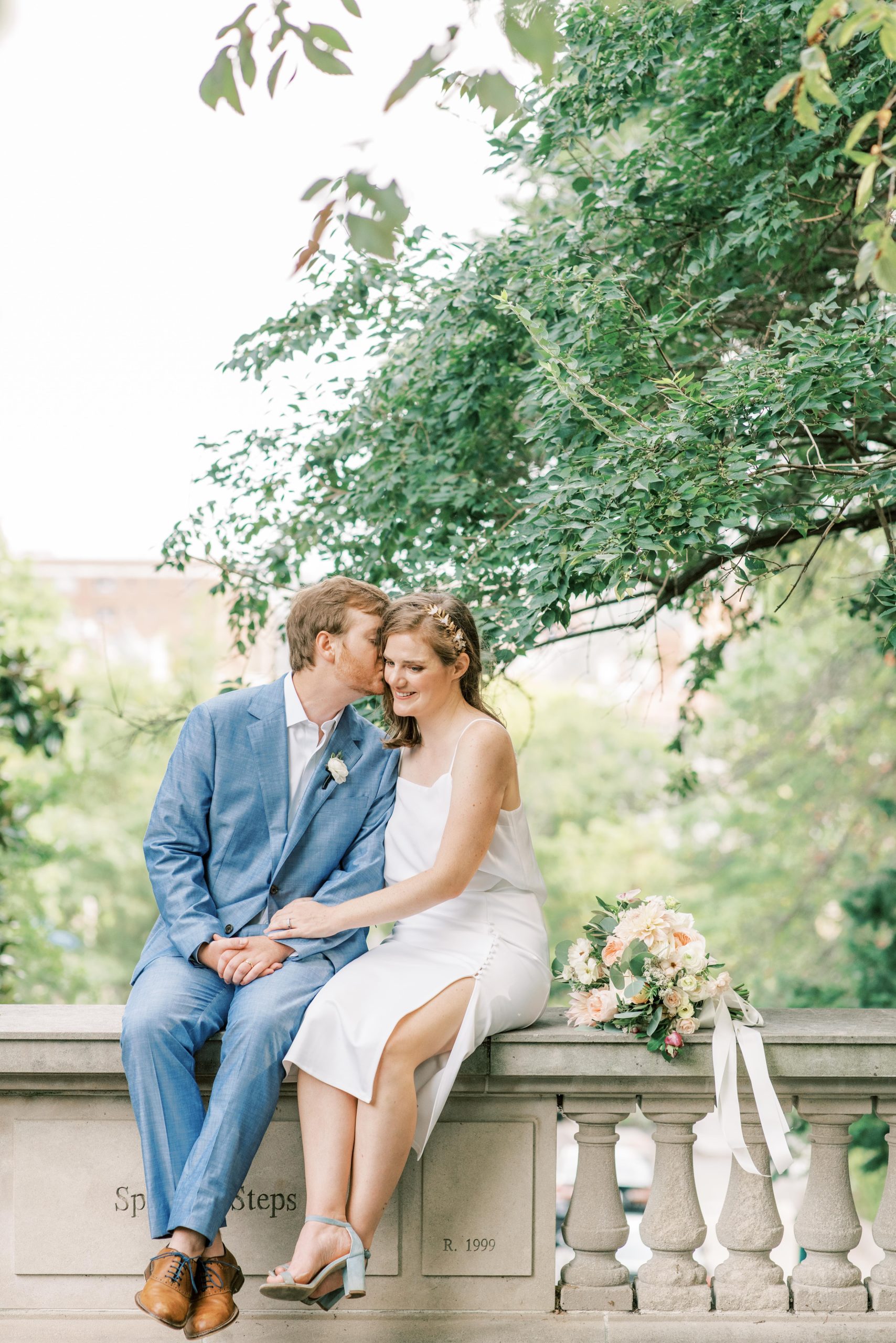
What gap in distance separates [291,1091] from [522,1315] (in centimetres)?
83

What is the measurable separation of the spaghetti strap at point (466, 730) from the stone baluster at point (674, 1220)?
1025 millimetres

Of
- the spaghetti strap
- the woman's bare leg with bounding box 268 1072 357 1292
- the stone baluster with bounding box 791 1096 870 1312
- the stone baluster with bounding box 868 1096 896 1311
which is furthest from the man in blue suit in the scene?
the stone baluster with bounding box 868 1096 896 1311

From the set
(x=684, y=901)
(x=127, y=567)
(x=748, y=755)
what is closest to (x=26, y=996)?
(x=748, y=755)

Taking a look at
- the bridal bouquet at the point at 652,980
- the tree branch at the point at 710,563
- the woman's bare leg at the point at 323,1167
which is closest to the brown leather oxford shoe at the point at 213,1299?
the woman's bare leg at the point at 323,1167

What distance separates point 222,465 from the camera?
4980 mm

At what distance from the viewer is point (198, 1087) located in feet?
9.81

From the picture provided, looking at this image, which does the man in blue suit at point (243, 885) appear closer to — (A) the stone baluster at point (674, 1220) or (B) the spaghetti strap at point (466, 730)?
(B) the spaghetti strap at point (466, 730)

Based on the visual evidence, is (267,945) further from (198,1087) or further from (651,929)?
(651,929)

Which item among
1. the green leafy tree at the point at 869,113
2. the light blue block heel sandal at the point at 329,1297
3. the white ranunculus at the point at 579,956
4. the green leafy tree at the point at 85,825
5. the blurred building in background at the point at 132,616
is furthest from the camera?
the blurred building in background at the point at 132,616

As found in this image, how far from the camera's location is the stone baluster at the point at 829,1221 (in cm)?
312

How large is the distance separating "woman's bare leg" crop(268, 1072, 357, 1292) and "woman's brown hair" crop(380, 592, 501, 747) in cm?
106

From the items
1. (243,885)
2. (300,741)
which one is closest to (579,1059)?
(243,885)

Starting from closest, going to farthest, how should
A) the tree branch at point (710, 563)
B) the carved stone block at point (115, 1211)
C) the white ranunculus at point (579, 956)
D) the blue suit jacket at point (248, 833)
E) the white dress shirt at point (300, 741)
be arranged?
the carved stone block at point (115, 1211)
the white ranunculus at point (579, 956)
the blue suit jacket at point (248, 833)
the white dress shirt at point (300, 741)
the tree branch at point (710, 563)

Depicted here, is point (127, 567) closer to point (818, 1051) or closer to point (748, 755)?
point (748, 755)
